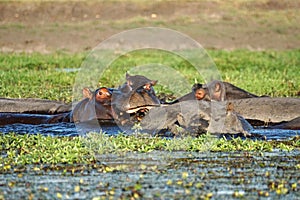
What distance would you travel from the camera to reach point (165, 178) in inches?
220

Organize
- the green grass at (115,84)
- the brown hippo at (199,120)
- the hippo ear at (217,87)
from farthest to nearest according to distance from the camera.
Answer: the hippo ear at (217,87) < the brown hippo at (199,120) < the green grass at (115,84)

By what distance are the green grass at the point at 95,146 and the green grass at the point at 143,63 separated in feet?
12.9

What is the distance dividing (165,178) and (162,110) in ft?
8.38

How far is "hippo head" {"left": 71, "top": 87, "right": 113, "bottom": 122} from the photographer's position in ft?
28.9

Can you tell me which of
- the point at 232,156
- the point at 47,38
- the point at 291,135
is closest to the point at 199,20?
the point at 47,38

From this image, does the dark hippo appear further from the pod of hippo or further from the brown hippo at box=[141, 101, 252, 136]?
the brown hippo at box=[141, 101, 252, 136]

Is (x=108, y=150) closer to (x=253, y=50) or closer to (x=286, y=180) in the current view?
(x=286, y=180)

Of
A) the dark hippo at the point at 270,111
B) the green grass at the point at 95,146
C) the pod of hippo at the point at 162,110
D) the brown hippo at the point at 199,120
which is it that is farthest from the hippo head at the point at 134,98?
the dark hippo at the point at 270,111

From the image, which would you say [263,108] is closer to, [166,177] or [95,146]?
[95,146]

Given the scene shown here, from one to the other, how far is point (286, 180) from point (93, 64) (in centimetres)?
1181

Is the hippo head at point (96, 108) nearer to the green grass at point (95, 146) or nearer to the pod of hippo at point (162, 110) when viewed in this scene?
the pod of hippo at point (162, 110)

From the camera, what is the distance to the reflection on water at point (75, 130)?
816 cm

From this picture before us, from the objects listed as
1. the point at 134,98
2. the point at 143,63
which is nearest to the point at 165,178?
the point at 134,98

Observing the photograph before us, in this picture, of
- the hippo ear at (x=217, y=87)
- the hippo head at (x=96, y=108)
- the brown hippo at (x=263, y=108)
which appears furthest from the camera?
the hippo ear at (x=217, y=87)
